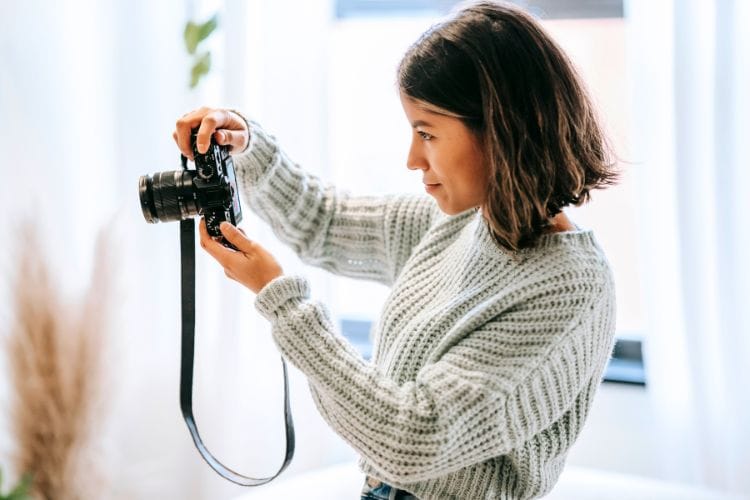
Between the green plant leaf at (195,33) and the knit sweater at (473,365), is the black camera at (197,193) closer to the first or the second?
the knit sweater at (473,365)

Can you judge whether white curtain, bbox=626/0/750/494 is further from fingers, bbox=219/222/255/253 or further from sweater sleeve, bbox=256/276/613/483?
fingers, bbox=219/222/255/253

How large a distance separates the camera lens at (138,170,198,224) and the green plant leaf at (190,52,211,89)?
2.28 feet

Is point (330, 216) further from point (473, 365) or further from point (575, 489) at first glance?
point (575, 489)

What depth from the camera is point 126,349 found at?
66.5 inches

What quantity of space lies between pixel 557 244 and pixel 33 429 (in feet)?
3.64

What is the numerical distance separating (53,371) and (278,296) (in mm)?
837

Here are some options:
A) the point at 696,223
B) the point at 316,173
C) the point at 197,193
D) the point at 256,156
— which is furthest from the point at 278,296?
the point at 696,223

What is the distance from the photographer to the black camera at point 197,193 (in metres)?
0.92

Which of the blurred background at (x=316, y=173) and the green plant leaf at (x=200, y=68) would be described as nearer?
the blurred background at (x=316, y=173)

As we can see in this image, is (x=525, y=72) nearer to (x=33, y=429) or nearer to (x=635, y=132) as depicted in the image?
(x=635, y=132)

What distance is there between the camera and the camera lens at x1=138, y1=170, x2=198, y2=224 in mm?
933

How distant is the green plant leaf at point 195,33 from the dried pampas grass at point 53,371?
0.43 meters

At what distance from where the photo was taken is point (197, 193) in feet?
3.04

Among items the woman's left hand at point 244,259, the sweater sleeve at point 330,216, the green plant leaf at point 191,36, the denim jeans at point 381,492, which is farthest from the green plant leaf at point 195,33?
the denim jeans at point 381,492
